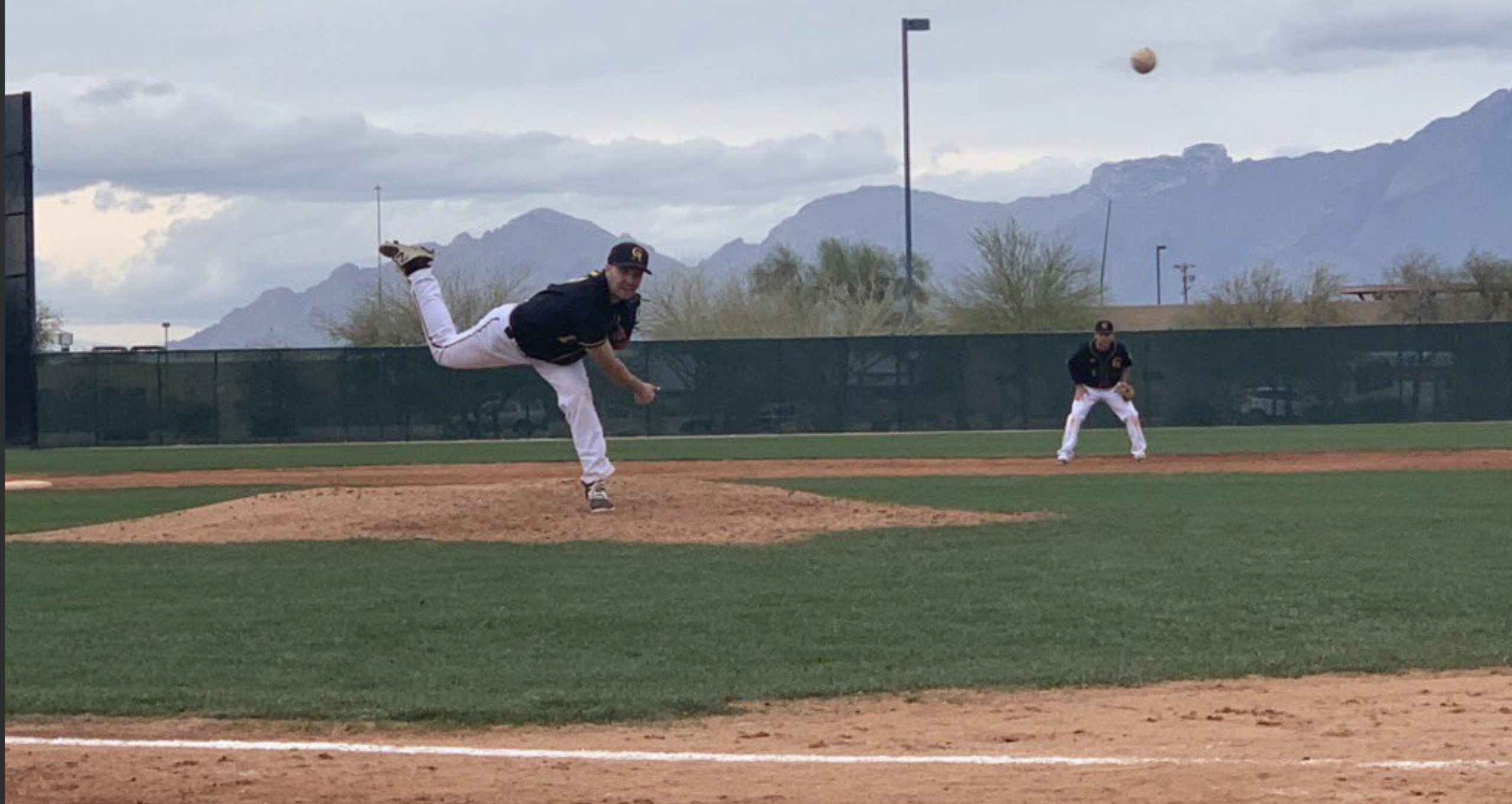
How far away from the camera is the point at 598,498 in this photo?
14.5m

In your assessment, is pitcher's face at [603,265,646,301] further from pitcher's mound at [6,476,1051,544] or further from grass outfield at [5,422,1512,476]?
grass outfield at [5,422,1512,476]

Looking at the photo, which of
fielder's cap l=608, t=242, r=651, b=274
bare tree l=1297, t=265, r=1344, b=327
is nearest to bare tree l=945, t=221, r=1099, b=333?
bare tree l=1297, t=265, r=1344, b=327

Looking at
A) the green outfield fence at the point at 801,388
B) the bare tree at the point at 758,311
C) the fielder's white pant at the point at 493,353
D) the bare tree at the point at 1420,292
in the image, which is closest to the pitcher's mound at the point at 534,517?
the fielder's white pant at the point at 493,353

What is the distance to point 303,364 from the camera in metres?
39.8

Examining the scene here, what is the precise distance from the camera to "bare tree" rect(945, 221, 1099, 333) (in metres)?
57.9

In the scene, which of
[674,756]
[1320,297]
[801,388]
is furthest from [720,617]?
[1320,297]

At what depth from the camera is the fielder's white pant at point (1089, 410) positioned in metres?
24.3

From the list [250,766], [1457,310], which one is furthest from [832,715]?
[1457,310]

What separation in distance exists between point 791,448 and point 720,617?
2326cm

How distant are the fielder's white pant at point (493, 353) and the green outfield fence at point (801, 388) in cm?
2517

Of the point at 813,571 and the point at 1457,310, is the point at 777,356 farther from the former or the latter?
the point at 1457,310

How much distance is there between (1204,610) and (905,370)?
30140mm

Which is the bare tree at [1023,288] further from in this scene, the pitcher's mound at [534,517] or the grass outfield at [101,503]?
the pitcher's mound at [534,517]

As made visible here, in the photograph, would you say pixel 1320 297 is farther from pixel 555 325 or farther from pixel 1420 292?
pixel 555 325
